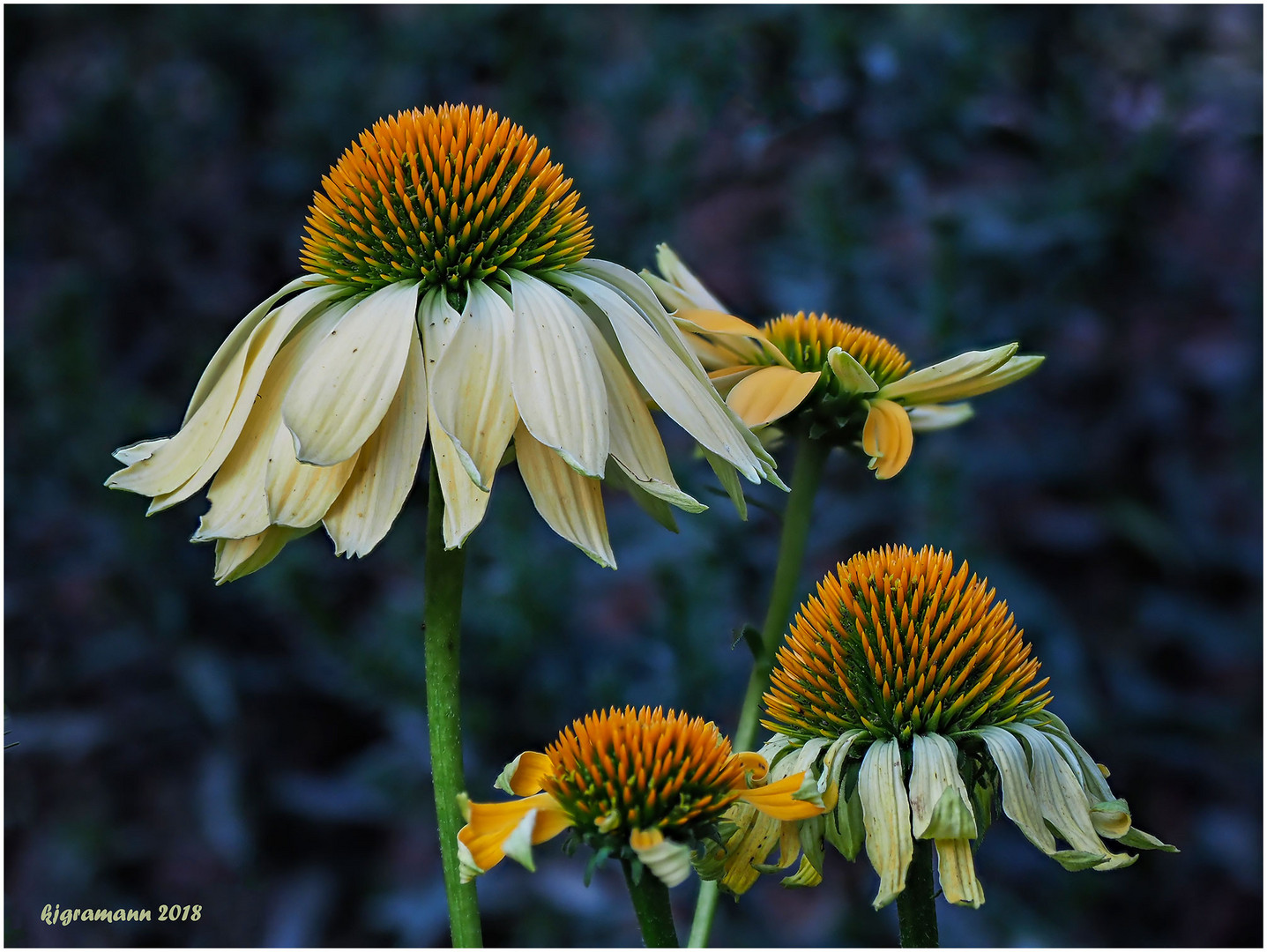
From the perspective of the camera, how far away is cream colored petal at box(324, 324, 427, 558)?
1.39 ft

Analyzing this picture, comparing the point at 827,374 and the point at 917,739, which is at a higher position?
the point at 827,374

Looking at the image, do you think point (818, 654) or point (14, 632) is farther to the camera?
point (14, 632)

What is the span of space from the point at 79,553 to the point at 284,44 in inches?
50.3

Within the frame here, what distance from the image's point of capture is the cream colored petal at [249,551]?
45 cm

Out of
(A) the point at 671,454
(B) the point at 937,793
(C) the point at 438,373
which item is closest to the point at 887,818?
(B) the point at 937,793

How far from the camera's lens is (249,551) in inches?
17.7

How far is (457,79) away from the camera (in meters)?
2.27

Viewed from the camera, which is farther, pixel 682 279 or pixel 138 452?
pixel 682 279

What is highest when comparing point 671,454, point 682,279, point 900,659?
point 671,454

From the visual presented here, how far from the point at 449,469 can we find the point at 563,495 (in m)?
0.05

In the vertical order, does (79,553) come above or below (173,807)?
above

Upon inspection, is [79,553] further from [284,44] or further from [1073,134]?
[1073,134]

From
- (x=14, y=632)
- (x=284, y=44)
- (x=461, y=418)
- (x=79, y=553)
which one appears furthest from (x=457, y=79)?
(x=461, y=418)

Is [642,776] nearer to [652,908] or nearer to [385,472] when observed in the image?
[652,908]
